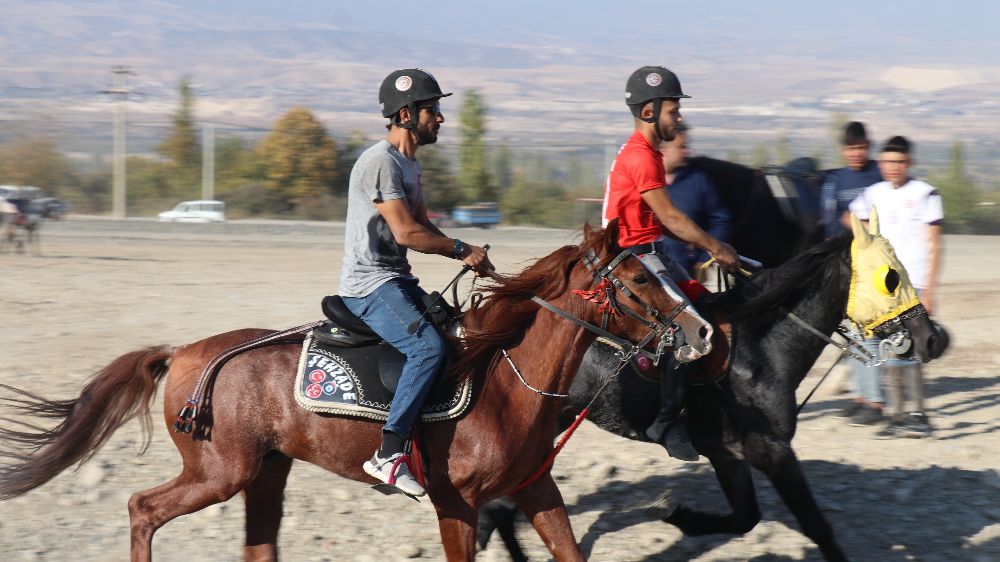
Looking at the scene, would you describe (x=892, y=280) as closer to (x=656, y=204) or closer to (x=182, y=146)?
(x=656, y=204)

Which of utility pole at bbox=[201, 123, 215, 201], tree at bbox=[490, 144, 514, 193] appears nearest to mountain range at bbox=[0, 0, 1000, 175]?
tree at bbox=[490, 144, 514, 193]

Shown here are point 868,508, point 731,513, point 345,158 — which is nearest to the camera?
point 731,513

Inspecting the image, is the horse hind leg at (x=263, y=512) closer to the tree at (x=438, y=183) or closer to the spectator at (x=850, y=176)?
the spectator at (x=850, y=176)

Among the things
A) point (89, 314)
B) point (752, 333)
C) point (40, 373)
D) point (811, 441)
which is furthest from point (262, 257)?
point (752, 333)

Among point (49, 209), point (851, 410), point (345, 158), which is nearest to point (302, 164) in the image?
point (345, 158)

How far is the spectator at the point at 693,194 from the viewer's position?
7.50m

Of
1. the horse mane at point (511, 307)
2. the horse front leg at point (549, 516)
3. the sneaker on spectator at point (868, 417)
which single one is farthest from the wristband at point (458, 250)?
the sneaker on spectator at point (868, 417)

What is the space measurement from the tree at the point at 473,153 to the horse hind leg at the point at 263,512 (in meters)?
36.0

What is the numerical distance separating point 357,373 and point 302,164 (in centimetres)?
4038

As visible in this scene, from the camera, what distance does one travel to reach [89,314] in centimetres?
1476

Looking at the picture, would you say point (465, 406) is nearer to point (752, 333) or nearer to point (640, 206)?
Answer: point (640, 206)

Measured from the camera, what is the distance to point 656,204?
577 cm

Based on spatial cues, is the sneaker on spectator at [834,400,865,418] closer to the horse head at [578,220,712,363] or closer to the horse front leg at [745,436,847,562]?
the horse front leg at [745,436,847,562]

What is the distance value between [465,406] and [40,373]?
6994mm
